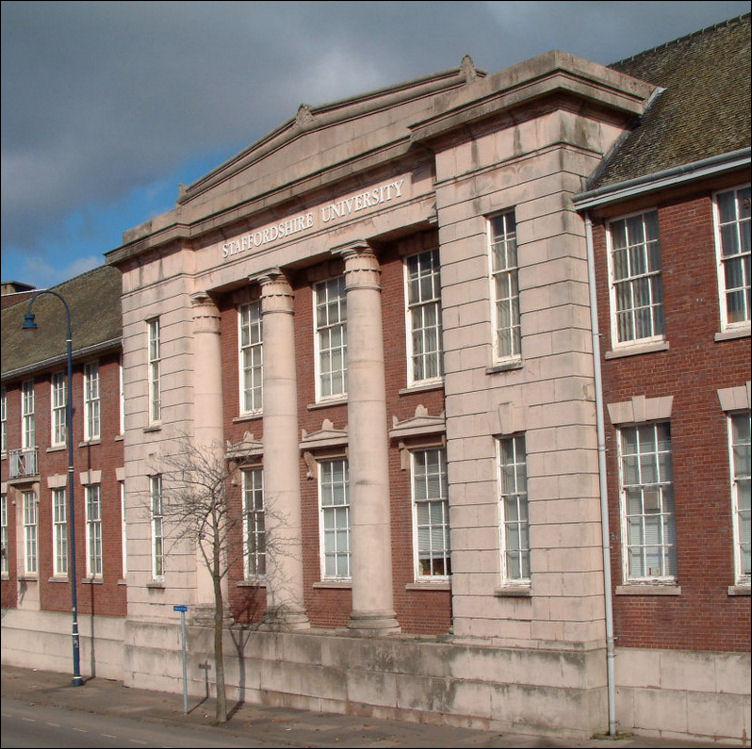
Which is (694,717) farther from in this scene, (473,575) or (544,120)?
(544,120)

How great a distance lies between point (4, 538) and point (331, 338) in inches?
785

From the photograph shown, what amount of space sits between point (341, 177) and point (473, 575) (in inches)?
350

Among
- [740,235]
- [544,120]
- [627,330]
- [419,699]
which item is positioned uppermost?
[544,120]

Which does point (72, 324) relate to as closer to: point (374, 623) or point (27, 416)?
point (27, 416)

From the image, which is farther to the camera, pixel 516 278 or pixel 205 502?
pixel 205 502

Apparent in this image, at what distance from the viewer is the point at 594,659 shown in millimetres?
18406

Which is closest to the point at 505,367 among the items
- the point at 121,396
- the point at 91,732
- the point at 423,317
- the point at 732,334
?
the point at 423,317

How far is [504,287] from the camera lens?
67.7 feet

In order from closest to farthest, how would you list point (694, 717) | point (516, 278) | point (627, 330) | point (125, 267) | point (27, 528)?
point (694, 717), point (627, 330), point (516, 278), point (125, 267), point (27, 528)

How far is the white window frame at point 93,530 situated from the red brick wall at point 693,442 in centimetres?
1947

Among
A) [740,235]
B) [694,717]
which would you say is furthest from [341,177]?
[694,717]

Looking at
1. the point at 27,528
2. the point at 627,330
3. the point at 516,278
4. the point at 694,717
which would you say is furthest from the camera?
the point at 27,528

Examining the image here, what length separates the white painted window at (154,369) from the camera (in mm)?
30062

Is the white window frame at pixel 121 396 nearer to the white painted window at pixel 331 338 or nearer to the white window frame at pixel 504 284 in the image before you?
the white painted window at pixel 331 338
